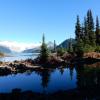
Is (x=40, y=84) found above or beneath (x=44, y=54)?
beneath

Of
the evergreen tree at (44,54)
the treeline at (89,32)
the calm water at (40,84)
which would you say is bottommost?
the calm water at (40,84)

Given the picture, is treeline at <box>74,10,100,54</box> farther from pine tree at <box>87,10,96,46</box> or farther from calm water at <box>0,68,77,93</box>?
calm water at <box>0,68,77,93</box>

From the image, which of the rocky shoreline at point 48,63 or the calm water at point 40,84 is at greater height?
the rocky shoreline at point 48,63

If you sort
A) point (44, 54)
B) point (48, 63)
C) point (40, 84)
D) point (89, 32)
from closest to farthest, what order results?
point (40, 84)
point (48, 63)
point (44, 54)
point (89, 32)

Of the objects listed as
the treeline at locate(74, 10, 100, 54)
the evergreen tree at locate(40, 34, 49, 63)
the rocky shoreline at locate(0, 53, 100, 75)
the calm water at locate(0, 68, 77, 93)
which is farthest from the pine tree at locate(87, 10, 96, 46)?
the calm water at locate(0, 68, 77, 93)

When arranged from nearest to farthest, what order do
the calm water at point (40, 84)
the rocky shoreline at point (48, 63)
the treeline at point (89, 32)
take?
the calm water at point (40, 84)
the rocky shoreline at point (48, 63)
the treeline at point (89, 32)

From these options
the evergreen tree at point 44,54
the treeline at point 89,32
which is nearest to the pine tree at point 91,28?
the treeline at point 89,32

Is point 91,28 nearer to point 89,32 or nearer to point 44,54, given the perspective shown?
point 89,32

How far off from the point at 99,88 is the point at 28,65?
1472 inches

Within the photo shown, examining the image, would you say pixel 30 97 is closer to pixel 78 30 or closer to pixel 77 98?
pixel 77 98

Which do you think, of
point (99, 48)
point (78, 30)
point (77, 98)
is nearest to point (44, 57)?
point (99, 48)

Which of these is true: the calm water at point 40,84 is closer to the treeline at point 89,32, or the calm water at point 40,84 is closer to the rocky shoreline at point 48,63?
the rocky shoreline at point 48,63

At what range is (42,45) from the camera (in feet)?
242

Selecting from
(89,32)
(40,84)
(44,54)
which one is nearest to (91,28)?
(89,32)
